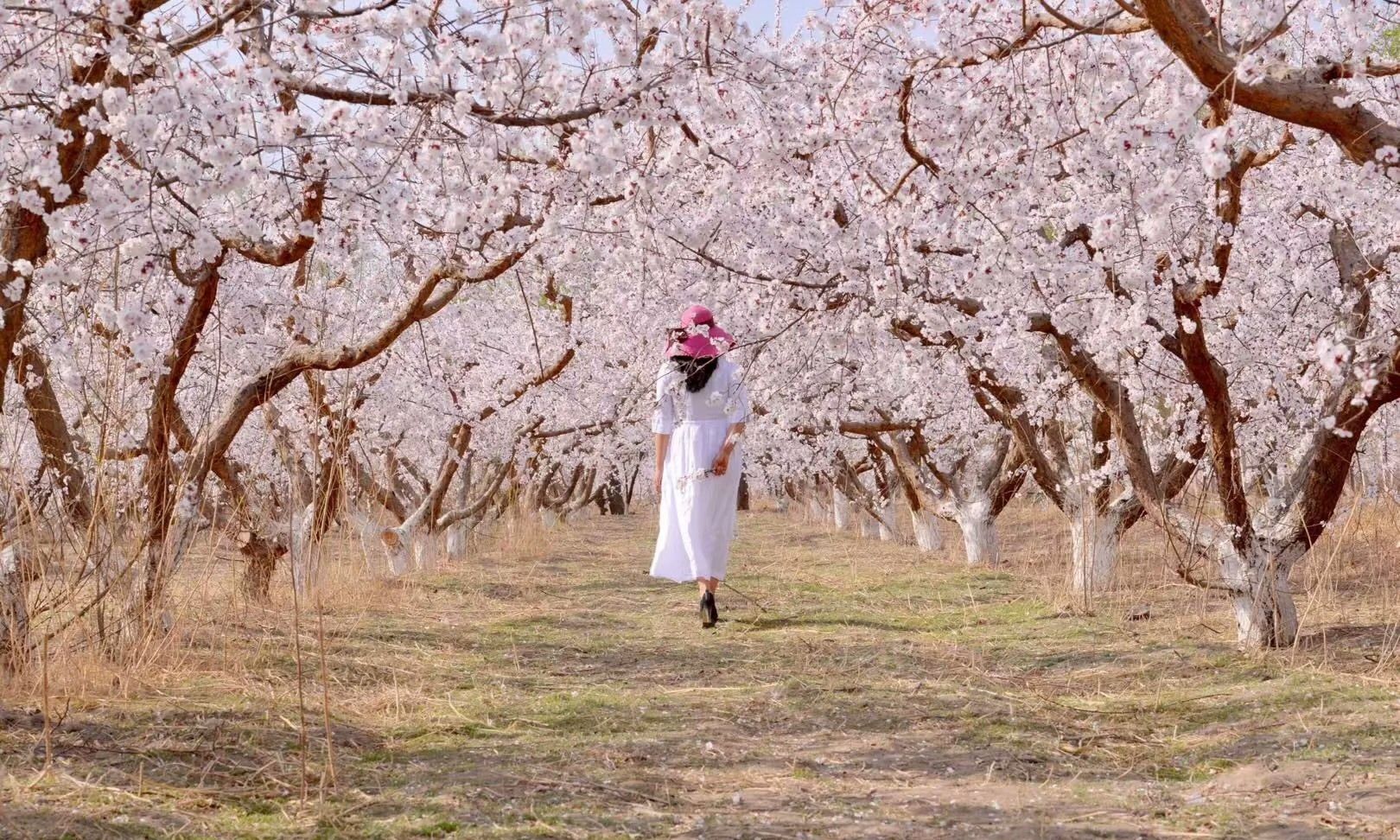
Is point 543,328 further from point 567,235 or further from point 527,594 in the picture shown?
point 567,235

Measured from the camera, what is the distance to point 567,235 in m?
8.16

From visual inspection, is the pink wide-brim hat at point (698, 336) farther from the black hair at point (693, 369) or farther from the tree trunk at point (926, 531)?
the tree trunk at point (926, 531)

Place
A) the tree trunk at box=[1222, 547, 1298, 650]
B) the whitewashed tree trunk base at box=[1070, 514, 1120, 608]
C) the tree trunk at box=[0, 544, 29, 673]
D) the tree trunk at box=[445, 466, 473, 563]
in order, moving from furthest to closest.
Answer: the tree trunk at box=[445, 466, 473, 563] → the whitewashed tree trunk base at box=[1070, 514, 1120, 608] → the tree trunk at box=[1222, 547, 1298, 650] → the tree trunk at box=[0, 544, 29, 673]

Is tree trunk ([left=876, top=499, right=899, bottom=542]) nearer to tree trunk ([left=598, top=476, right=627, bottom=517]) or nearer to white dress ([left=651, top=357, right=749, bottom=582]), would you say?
white dress ([left=651, top=357, right=749, bottom=582])

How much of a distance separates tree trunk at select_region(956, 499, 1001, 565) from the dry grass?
482 centimetres

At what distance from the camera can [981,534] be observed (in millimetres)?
14297

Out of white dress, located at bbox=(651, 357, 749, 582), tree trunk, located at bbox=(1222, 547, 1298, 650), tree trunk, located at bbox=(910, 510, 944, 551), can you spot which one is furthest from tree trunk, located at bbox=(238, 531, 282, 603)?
tree trunk, located at bbox=(910, 510, 944, 551)

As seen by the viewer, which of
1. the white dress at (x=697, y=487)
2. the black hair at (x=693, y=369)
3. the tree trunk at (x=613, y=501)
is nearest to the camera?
the black hair at (x=693, y=369)

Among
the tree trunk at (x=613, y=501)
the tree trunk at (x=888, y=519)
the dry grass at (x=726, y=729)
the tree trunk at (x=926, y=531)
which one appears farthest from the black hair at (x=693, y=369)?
the tree trunk at (x=613, y=501)

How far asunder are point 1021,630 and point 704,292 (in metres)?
3.69

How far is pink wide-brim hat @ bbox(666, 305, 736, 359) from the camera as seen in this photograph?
26.7 ft

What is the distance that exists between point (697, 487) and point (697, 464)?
0.16 metres

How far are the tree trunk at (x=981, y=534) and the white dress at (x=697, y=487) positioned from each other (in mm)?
6341

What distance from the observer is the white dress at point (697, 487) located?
845 centimetres
